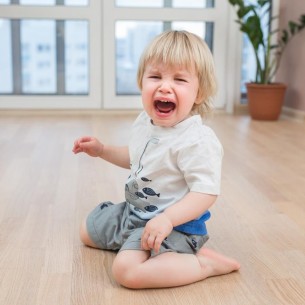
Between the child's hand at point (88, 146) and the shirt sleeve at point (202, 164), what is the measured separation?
275 mm

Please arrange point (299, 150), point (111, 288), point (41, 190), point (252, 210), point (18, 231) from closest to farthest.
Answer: point (111, 288) < point (18, 231) < point (252, 210) < point (41, 190) < point (299, 150)

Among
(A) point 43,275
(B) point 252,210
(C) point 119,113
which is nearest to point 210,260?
(A) point 43,275

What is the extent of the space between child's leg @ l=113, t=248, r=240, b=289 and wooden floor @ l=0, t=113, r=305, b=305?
18 mm

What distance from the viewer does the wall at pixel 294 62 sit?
12.6ft

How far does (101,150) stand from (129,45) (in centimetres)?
293

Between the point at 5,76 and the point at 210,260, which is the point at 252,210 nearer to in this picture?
the point at 210,260

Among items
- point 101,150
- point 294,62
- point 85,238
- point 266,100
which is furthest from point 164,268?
point 294,62

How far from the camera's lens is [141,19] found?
4.08m

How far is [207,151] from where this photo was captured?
3.76ft

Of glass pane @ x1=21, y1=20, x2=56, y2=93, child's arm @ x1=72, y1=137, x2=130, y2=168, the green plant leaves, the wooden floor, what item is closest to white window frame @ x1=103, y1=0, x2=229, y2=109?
the green plant leaves

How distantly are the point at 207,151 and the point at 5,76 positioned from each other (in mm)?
3245

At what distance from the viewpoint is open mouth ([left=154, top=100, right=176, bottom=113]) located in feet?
3.90

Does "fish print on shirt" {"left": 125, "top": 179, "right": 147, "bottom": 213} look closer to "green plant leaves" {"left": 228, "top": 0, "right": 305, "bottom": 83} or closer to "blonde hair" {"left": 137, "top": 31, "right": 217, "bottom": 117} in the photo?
"blonde hair" {"left": 137, "top": 31, "right": 217, "bottom": 117}

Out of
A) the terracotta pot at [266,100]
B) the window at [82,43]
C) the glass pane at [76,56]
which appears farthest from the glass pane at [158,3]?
the terracotta pot at [266,100]
